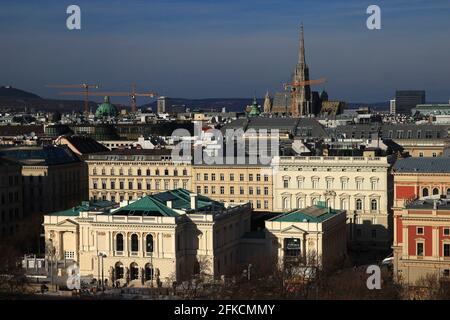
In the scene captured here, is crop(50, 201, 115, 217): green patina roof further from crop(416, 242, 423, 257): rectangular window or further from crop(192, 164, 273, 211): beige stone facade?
crop(416, 242, 423, 257): rectangular window

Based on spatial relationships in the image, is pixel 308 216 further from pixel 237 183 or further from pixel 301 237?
pixel 237 183

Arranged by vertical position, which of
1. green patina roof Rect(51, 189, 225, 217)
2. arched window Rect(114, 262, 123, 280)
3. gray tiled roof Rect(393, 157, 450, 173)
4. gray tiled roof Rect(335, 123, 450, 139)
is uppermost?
gray tiled roof Rect(335, 123, 450, 139)

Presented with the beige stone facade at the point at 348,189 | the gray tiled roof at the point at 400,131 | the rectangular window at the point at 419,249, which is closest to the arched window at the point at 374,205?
the beige stone facade at the point at 348,189

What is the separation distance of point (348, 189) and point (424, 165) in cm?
1109

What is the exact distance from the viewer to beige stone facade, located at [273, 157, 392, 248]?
79.9m

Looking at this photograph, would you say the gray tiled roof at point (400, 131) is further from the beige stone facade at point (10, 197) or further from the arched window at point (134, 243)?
the arched window at point (134, 243)

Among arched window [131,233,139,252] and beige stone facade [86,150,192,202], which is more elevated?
beige stone facade [86,150,192,202]

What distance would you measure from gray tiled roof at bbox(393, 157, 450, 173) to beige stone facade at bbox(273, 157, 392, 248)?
758 cm

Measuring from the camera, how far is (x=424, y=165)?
7138cm

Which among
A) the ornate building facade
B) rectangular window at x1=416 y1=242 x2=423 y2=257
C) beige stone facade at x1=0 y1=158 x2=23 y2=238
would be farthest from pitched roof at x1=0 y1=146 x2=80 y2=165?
rectangular window at x1=416 y1=242 x2=423 y2=257

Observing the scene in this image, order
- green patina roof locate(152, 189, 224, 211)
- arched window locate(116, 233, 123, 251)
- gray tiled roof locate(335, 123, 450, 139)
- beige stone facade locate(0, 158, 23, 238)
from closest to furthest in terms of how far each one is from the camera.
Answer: arched window locate(116, 233, 123, 251) → green patina roof locate(152, 189, 224, 211) → beige stone facade locate(0, 158, 23, 238) → gray tiled roof locate(335, 123, 450, 139)

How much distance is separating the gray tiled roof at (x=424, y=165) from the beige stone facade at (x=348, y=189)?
7.58m

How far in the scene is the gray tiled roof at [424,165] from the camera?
70556mm

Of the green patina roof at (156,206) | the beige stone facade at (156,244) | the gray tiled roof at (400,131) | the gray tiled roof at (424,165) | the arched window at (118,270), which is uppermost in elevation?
the gray tiled roof at (400,131)
